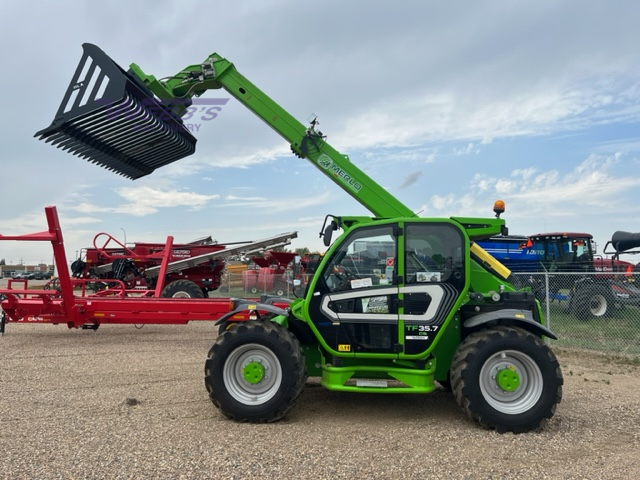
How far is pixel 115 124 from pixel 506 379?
6312mm

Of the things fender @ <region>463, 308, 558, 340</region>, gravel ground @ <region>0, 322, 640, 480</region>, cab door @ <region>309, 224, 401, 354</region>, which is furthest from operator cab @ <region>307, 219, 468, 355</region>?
gravel ground @ <region>0, 322, 640, 480</region>

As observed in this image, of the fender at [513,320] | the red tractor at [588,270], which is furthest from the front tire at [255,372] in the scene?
the red tractor at [588,270]

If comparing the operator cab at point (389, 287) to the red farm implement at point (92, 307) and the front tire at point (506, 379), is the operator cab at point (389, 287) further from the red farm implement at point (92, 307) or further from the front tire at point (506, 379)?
the red farm implement at point (92, 307)

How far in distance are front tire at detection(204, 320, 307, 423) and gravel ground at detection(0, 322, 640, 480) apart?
166 millimetres

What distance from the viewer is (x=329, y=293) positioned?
5.06 meters

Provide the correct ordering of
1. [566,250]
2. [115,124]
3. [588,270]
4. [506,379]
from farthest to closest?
1. [566,250]
2. [588,270]
3. [115,124]
4. [506,379]

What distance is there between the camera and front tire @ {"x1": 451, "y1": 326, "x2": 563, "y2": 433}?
15.3 ft

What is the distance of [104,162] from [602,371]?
8495 millimetres

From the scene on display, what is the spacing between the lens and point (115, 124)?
7.36 m

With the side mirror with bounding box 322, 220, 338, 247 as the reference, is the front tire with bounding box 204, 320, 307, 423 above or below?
below

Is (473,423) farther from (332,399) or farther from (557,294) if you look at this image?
(557,294)

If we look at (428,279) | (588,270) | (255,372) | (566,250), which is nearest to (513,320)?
(428,279)

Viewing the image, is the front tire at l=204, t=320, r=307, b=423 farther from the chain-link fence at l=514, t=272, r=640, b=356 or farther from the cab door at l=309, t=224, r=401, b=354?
the chain-link fence at l=514, t=272, r=640, b=356

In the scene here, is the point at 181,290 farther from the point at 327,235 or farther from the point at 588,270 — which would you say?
the point at 588,270
